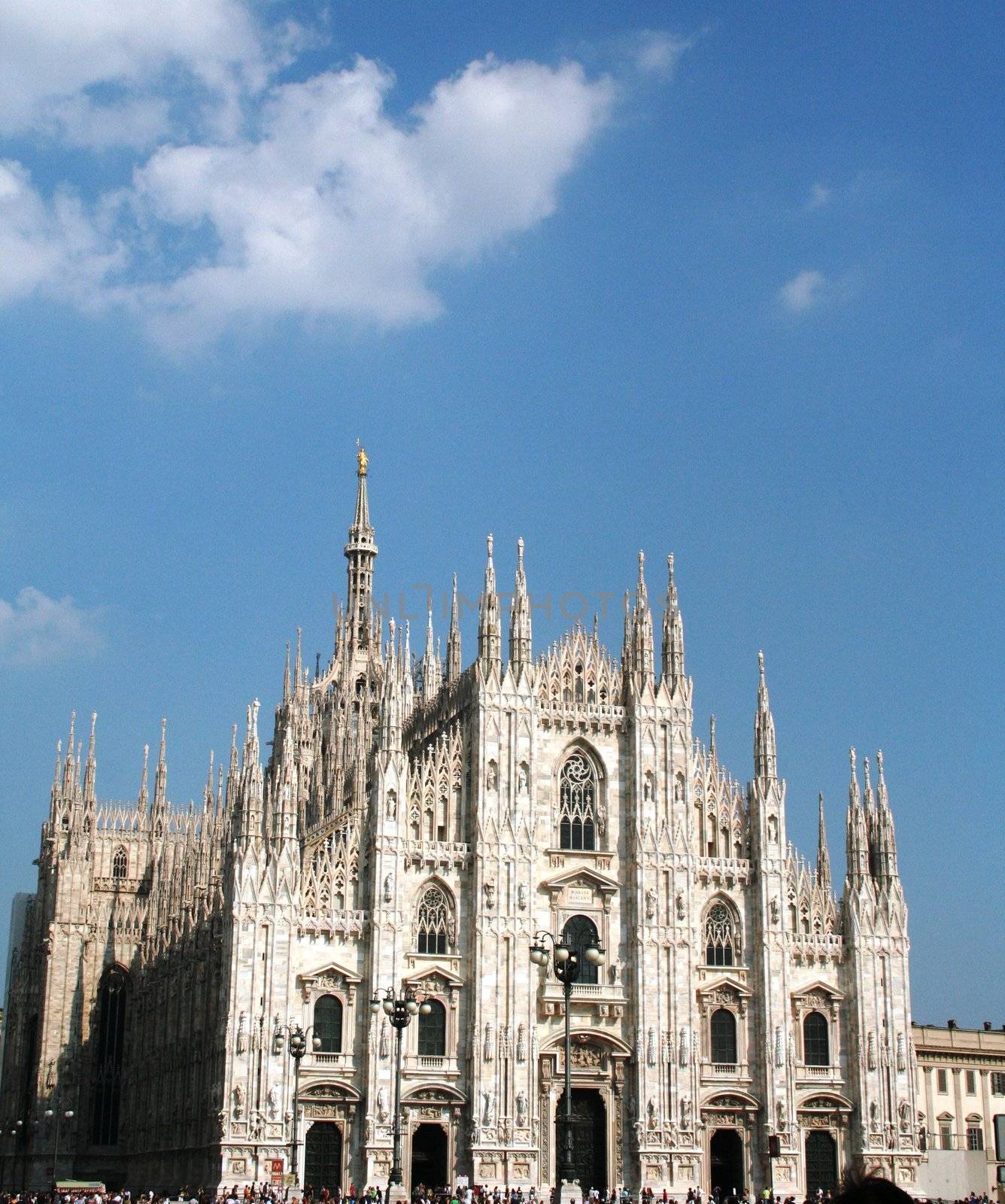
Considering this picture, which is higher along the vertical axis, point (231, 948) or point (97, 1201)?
point (231, 948)

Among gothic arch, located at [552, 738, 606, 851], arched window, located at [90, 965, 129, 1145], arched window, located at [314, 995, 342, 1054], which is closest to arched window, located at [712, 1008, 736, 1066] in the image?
gothic arch, located at [552, 738, 606, 851]

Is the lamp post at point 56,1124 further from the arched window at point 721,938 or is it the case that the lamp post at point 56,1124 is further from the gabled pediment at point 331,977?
the arched window at point 721,938

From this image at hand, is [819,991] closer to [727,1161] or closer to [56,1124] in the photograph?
[727,1161]

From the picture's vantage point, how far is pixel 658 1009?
200 feet

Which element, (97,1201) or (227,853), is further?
(227,853)

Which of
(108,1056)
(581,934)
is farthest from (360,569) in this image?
(581,934)

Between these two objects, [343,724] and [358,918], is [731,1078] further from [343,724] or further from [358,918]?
[343,724]

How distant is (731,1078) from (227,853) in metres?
21.2

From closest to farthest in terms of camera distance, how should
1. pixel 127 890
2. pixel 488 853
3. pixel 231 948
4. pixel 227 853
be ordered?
pixel 231 948, pixel 488 853, pixel 227 853, pixel 127 890

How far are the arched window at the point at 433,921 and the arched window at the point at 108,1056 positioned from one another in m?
35.4

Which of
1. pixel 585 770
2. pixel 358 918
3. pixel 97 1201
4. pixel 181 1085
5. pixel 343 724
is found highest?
pixel 343 724

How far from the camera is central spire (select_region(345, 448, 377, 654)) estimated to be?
103 m

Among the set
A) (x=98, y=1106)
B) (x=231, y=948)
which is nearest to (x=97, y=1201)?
(x=231, y=948)

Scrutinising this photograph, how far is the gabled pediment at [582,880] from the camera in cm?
6150
